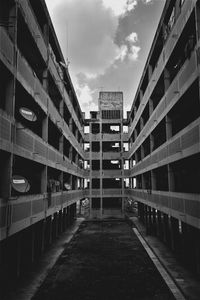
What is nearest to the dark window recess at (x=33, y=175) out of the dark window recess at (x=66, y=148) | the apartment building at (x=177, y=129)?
the apartment building at (x=177, y=129)

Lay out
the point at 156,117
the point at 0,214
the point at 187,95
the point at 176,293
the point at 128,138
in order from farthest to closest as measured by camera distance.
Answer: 1. the point at 128,138
2. the point at 156,117
3. the point at 187,95
4. the point at 176,293
5. the point at 0,214

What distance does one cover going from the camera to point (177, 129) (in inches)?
874

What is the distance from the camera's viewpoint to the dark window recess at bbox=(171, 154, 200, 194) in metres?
17.7

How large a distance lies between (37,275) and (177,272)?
27.5ft

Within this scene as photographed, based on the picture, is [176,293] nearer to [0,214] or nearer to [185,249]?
[185,249]

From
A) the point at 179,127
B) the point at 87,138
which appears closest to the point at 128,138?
the point at 87,138

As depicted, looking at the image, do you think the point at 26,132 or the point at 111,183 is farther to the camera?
the point at 111,183

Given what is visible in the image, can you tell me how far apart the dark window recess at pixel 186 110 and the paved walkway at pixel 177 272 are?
32.5ft

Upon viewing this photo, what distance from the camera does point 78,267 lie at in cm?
1747

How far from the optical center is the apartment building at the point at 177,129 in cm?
1502

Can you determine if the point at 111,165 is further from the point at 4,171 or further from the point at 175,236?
the point at 4,171

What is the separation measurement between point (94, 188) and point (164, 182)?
23.5 m

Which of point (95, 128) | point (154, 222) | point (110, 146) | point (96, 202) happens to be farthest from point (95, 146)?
point (154, 222)

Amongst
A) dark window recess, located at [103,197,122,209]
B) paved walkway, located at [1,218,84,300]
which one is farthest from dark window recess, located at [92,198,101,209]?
paved walkway, located at [1,218,84,300]
